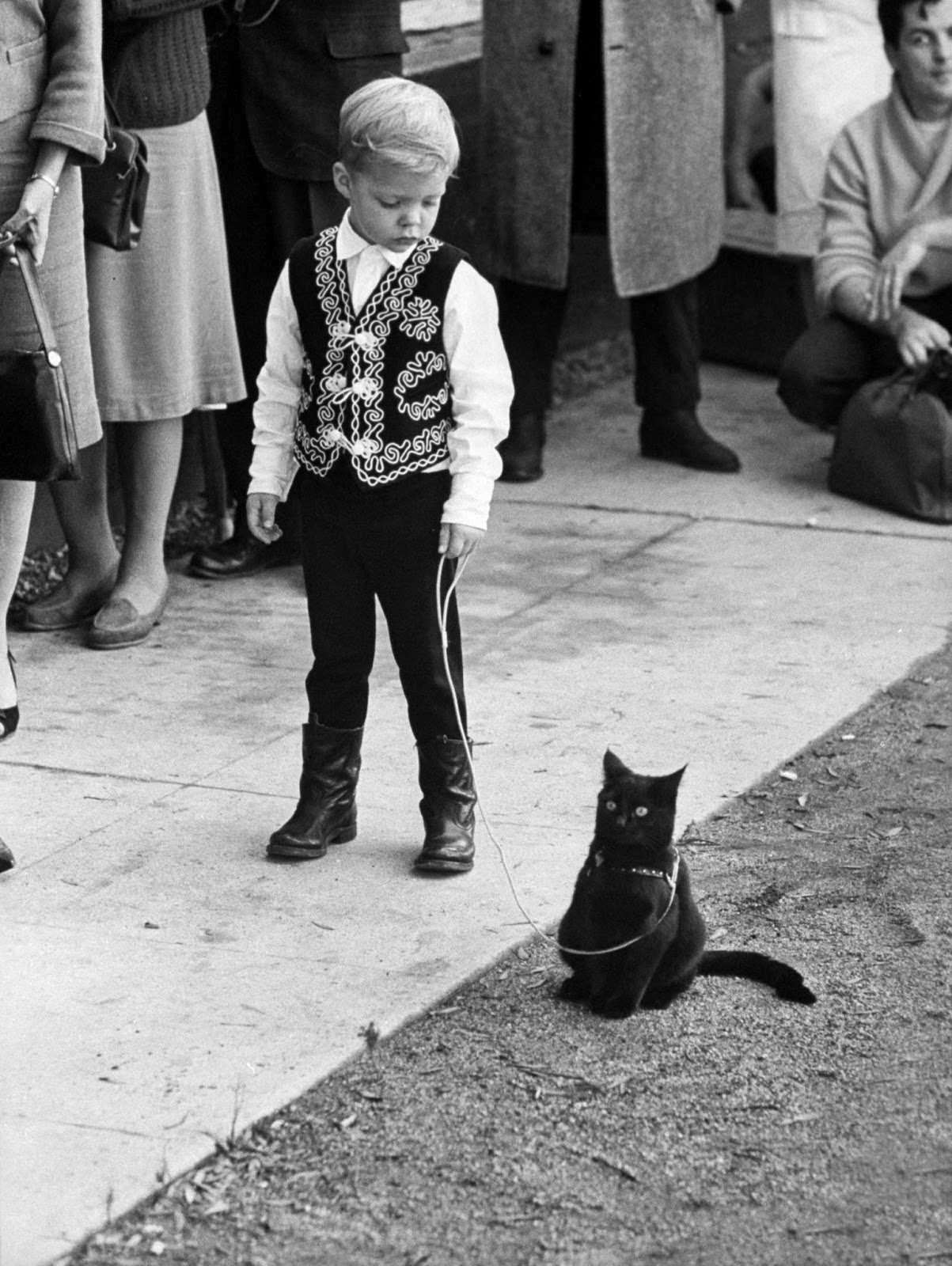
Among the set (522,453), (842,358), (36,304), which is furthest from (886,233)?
(36,304)

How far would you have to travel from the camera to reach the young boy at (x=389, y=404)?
11.0 ft

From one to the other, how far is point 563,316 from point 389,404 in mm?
3099

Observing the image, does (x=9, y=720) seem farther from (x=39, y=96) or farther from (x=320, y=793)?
(x=39, y=96)

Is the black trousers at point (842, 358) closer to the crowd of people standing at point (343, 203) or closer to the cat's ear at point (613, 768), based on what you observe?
the crowd of people standing at point (343, 203)

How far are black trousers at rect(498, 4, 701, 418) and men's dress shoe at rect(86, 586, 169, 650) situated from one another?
1.74 meters

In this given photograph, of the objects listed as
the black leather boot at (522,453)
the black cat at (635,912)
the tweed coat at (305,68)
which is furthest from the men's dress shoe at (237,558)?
the black cat at (635,912)

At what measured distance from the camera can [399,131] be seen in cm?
327

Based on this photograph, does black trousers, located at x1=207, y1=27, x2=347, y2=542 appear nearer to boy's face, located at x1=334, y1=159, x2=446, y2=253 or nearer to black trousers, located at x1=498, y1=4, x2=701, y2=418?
black trousers, located at x1=498, y1=4, x2=701, y2=418

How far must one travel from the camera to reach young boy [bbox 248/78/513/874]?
3.34m

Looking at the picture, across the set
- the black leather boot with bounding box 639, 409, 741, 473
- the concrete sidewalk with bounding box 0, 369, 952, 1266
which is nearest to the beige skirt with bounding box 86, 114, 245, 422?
the concrete sidewalk with bounding box 0, 369, 952, 1266

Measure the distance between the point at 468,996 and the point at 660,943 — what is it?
31 centimetres

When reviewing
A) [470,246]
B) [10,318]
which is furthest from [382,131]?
[470,246]

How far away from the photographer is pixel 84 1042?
3014mm

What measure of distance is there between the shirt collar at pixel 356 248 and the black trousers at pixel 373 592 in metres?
0.33
